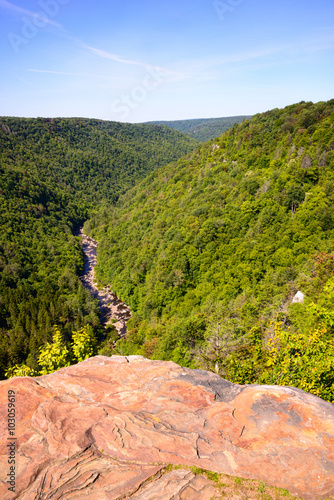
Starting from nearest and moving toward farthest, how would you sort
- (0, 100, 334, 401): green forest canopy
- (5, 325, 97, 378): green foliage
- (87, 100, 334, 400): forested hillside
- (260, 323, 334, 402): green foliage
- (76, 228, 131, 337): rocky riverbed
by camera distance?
(260, 323, 334, 402): green foliage → (5, 325, 97, 378): green foliage → (0, 100, 334, 401): green forest canopy → (87, 100, 334, 400): forested hillside → (76, 228, 131, 337): rocky riverbed

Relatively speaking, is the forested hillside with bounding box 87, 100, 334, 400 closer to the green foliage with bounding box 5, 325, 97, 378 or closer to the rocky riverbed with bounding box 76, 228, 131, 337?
the rocky riverbed with bounding box 76, 228, 131, 337

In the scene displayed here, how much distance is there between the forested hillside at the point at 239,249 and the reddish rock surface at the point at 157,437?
18.8 feet

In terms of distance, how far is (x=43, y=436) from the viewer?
9.16 m

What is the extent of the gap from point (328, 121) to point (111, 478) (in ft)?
309

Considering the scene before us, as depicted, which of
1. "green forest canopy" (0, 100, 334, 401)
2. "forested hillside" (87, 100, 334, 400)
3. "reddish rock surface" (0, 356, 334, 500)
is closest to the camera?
"reddish rock surface" (0, 356, 334, 500)

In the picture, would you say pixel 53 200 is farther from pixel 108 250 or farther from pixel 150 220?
pixel 150 220

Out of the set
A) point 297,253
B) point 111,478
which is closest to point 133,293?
point 297,253

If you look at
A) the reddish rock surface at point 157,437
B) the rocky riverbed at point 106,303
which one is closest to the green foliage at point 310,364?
the reddish rock surface at point 157,437

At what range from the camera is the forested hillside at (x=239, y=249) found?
36562mm

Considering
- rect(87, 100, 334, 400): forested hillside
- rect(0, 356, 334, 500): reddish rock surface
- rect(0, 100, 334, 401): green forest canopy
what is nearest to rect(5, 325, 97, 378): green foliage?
rect(0, 100, 334, 401): green forest canopy

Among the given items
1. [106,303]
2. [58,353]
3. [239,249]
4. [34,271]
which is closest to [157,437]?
[58,353]

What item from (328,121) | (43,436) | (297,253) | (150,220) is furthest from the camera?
(150,220)

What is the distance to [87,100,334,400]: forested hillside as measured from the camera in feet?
120

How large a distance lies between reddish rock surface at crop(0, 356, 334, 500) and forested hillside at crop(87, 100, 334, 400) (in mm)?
5733
